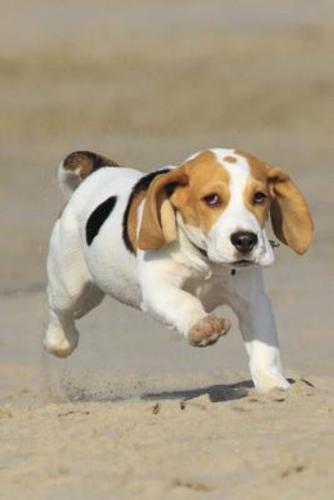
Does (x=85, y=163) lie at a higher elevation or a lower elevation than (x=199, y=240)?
higher

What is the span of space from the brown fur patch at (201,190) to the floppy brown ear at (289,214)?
0.36 meters

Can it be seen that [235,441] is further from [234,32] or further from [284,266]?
[234,32]

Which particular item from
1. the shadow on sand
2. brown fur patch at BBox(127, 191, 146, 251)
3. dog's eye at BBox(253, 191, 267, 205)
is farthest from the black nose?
brown fur patch at BBox(127, 191, 146, 251)

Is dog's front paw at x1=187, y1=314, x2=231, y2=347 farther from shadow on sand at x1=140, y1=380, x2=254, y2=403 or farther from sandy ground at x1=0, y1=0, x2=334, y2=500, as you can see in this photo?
shadow on sand at x1=140, y1=380, x2=254, y2=403

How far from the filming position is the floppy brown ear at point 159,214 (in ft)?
26.8

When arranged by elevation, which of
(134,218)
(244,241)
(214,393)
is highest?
(134,218)

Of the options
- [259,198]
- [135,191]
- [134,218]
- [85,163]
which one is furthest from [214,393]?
[85,163]

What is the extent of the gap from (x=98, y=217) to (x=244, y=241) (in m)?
1.61

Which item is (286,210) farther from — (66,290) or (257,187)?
(66,290)

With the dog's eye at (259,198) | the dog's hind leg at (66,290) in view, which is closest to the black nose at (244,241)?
the dog's eye at (259,198)

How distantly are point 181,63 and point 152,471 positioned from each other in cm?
1385

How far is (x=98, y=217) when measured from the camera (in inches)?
362

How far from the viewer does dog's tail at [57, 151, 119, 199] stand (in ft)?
32.9

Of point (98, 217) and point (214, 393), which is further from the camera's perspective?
point (98, 217)
